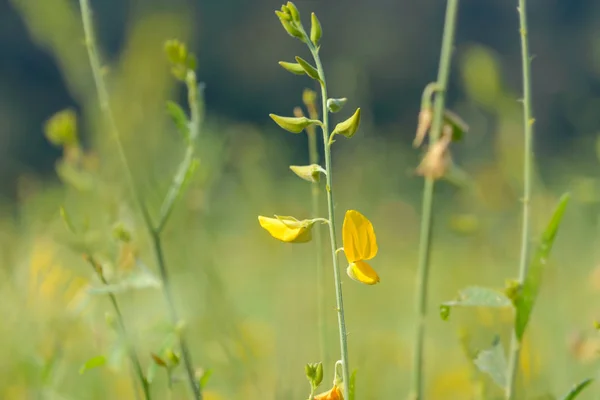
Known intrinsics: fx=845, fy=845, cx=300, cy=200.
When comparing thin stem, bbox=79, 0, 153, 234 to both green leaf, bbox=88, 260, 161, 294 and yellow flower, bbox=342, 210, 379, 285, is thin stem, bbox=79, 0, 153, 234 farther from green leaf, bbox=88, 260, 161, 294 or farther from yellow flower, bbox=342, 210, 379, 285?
yellow flower, bbox=342, 210, 379, 285

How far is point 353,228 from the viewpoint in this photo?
46 centimetres

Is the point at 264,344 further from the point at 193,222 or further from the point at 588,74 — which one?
the point at 588,74

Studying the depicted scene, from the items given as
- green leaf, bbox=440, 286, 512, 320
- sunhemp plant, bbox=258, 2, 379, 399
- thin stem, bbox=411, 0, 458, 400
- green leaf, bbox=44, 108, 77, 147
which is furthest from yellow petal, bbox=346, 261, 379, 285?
green leaf, bbox=44, 108, 77, 147

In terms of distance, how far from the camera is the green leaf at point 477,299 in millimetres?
565

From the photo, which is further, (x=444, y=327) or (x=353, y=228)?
(x=444, y=327)

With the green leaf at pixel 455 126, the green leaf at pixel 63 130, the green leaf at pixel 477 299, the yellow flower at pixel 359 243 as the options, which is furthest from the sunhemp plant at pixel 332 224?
the green leaf at pixel 63 130

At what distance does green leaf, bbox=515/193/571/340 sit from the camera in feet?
1.92

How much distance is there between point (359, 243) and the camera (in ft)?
1.53

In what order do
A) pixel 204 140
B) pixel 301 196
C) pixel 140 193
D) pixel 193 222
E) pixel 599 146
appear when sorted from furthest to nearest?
1. pixel 301 196
2. pixel 204 140
3. pixel 193 222
4. pixel 599 146
5. pixel 140 193

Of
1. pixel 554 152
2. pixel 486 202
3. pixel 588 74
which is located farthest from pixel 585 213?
pixel 588 74

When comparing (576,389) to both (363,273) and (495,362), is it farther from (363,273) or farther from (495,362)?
(363,273)

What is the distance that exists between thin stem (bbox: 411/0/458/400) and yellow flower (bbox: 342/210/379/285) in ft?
0.75

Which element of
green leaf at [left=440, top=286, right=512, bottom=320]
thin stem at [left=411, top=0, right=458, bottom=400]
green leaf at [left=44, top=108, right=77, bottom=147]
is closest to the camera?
green leaf at [left=440, top=286, right=512, bottom=320]

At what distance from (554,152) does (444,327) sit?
2397 mm
